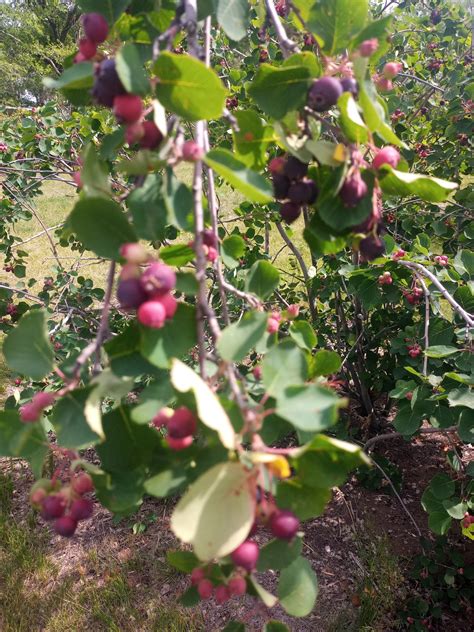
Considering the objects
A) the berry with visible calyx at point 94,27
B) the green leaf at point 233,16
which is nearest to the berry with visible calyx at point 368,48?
the green leaf at point 233,16

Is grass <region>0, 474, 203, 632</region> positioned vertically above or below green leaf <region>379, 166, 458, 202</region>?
below

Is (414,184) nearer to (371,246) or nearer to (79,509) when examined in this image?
(371,246)

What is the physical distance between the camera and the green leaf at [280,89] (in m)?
0.68

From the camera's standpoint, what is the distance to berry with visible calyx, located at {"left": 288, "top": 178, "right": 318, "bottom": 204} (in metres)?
0.68

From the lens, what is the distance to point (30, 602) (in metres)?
2.06

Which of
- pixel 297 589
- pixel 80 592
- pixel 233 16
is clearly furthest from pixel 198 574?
pixel 80 592

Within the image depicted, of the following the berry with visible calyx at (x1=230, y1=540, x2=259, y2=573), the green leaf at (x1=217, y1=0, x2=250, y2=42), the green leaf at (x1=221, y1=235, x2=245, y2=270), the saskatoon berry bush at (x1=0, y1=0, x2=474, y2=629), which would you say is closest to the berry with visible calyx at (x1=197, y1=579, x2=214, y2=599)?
the saskatoon berry bush at (x1=0, y1=0, x2=474, y2=629)

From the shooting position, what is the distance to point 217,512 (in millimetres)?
500

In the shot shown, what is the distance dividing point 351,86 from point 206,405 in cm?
48

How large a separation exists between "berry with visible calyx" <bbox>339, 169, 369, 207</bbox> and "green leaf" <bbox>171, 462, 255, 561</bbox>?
351 millimetres

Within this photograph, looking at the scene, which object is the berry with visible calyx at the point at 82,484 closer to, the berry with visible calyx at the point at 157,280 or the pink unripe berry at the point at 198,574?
the pink unripe berry at the point at 198,574

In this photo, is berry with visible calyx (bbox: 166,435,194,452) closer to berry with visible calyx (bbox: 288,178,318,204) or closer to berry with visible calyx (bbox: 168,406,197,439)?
berry with visible calyx (bbox: 168,406,197,439)

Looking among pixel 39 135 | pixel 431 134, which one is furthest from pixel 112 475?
pixel 431 134

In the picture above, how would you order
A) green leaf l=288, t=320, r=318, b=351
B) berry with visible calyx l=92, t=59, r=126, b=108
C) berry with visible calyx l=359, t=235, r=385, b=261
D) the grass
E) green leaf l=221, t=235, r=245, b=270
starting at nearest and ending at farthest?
berry with visible calyx l=92, t=59, r=126, b=108 < berry with visible calyx l=359, t=235, r=385, b=261 < green leaf l=288, t=320, r=318, b=351 < green leaf l=221, t=235, r=245, b=270 < the grass
